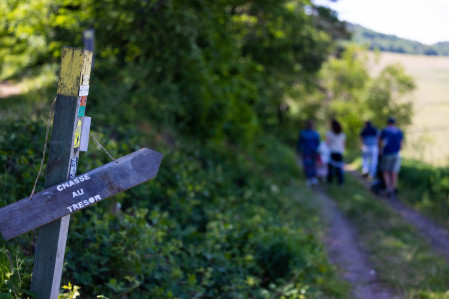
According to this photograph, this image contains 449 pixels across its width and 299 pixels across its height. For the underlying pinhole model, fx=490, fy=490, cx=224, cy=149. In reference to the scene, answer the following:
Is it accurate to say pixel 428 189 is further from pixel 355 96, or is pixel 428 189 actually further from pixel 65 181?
pixel 355 96

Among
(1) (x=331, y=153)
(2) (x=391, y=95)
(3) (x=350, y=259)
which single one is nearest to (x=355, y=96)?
(2) (x=391, y=95)

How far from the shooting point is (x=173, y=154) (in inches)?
351

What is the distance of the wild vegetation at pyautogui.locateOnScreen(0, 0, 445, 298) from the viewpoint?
15.5ft

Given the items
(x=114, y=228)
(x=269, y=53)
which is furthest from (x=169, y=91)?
(x=269, y=53)

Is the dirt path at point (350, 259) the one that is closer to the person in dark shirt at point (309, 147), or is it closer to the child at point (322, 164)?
the person in dark shirt at point (309, 147)

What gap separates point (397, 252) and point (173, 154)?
4.12 m

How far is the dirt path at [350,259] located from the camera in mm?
6220

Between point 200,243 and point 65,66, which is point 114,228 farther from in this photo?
point 65,66

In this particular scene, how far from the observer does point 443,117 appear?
163 feet

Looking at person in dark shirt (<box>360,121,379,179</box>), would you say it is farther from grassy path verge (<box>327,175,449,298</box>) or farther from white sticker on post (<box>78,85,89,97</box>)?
white sticker on post (<box>78,85,89,97</box>)

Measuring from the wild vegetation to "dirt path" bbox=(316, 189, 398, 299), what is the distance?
13.8 inches

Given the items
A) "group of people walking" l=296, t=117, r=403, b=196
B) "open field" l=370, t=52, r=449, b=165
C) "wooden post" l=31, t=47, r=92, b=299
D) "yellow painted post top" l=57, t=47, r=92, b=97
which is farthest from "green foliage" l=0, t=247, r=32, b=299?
"open field" l=370, t=52, r=449, b=165

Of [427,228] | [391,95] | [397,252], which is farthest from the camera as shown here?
[391,95]

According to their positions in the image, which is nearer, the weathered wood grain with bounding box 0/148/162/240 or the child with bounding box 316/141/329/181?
the weathered wood grain with bounding box 0/148/162/240
